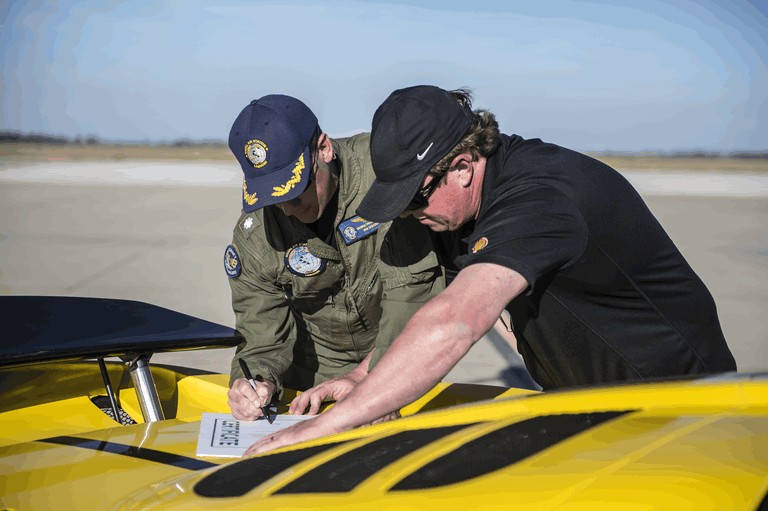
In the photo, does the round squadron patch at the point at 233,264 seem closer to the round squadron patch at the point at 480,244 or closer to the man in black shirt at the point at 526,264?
the man in black shirt at the point at 526,264

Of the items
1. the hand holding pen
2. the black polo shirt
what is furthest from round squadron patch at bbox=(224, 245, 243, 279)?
the black polo shirt

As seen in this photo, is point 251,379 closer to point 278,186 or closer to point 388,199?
point 278,186

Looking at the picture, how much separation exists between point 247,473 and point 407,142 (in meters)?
0.77

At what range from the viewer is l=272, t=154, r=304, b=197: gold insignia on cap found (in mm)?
2502

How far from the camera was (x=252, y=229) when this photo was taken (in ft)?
9.52

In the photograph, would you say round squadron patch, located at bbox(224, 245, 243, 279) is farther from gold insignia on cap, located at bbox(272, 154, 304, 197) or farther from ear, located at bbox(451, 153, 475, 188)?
ear, located at bbox(451, 153, 475, 188)

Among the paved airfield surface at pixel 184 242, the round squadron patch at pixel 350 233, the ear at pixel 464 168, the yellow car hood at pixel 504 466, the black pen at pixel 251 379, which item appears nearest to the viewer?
the yellow car hood at pixel 504 466

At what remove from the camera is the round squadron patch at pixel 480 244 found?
72.0 inches

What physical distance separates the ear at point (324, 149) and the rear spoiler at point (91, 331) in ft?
1.84

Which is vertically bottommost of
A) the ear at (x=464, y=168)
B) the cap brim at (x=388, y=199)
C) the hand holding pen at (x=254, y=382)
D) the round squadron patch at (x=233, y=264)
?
the hand holding pen at (x=254, y=382)

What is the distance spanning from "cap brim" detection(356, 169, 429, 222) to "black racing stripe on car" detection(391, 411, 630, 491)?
585mm

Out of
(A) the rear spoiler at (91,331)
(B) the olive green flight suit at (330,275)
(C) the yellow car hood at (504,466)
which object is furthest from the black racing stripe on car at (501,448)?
(A) the rear spoiler at (91,331)

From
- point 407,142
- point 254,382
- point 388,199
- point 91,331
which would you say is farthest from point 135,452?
point 407,142

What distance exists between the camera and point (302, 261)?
2.86m
